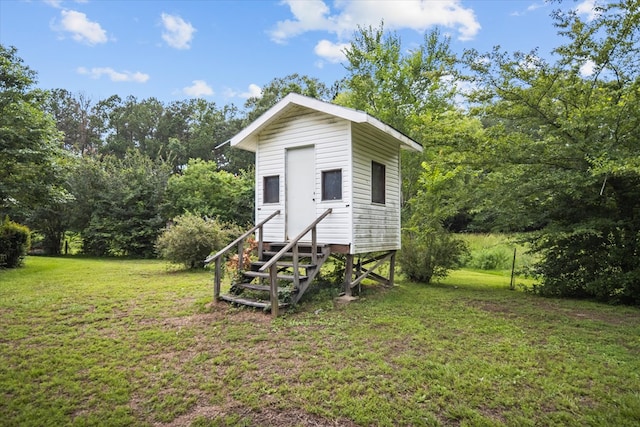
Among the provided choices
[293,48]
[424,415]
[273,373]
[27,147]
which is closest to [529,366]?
[424,415]

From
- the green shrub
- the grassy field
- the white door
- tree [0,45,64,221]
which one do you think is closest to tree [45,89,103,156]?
tree [0,45,64,221]

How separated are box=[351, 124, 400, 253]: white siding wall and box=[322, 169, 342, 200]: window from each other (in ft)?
0.99

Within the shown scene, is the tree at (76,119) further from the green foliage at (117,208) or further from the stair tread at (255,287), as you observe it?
the stair tread at (255,287)

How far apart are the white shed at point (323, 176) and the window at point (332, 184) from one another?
0.06 ft

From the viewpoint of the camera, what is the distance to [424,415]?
288 centimetres

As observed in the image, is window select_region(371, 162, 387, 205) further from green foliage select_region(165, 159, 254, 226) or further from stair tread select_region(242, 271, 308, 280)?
green foliage select_region(165, 159, 254, 226)

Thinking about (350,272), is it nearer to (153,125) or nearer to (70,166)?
(70,166)

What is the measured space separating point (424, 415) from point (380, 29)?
14.9 metres

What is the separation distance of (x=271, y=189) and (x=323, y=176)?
1.35 metres

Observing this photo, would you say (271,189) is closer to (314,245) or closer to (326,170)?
(326,170)

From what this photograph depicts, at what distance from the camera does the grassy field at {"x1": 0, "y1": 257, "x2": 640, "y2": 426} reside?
2945mm

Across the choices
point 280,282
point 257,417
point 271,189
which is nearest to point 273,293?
point 280,282

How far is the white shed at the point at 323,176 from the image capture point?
685 cm

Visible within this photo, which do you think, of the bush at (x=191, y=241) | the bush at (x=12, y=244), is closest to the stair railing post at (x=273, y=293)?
the bush at (x=191, y=241)
